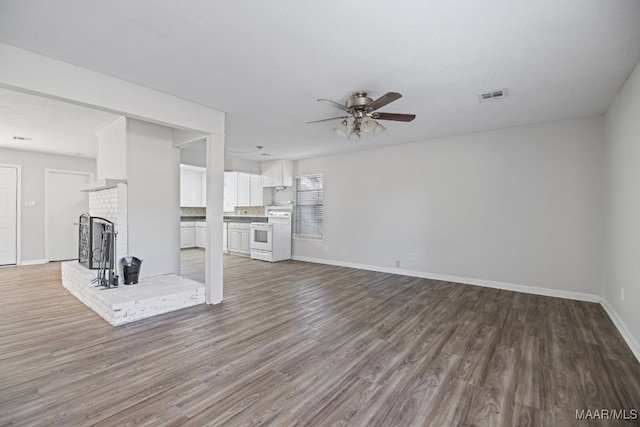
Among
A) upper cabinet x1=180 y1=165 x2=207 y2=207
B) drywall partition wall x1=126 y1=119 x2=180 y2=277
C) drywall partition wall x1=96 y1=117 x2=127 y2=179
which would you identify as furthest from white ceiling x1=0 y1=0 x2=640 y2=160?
upper cabinet x1=180 y1=165 x2=207 y2=207

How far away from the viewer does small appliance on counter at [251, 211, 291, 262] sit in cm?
692

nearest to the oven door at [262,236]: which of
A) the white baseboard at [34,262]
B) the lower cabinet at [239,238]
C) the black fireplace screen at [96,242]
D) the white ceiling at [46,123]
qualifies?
the lower cabinet at [239,238]

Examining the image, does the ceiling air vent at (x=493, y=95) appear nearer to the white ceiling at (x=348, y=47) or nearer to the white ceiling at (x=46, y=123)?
the white ceiling at (x=348, y=47)

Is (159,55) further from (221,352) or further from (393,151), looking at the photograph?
(393,151)

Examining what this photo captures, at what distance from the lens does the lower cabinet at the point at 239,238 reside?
766 centimetres

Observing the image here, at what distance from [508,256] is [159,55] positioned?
16.9ft

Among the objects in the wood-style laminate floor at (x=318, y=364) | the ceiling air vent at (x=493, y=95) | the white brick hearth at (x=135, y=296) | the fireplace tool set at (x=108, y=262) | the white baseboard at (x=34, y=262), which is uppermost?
the ceiling air vent at (x=493, y=95)

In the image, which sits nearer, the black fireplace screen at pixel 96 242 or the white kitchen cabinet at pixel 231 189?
the black fireplace screen at pixel 96 242

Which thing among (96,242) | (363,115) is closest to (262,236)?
(96,242)

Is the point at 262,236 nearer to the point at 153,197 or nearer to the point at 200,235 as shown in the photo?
the point at 200,235

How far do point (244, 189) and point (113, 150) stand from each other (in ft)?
13.6

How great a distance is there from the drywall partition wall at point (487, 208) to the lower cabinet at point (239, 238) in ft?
8.69

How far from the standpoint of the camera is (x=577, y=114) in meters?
3.85

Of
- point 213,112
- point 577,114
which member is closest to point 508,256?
point 577,114
